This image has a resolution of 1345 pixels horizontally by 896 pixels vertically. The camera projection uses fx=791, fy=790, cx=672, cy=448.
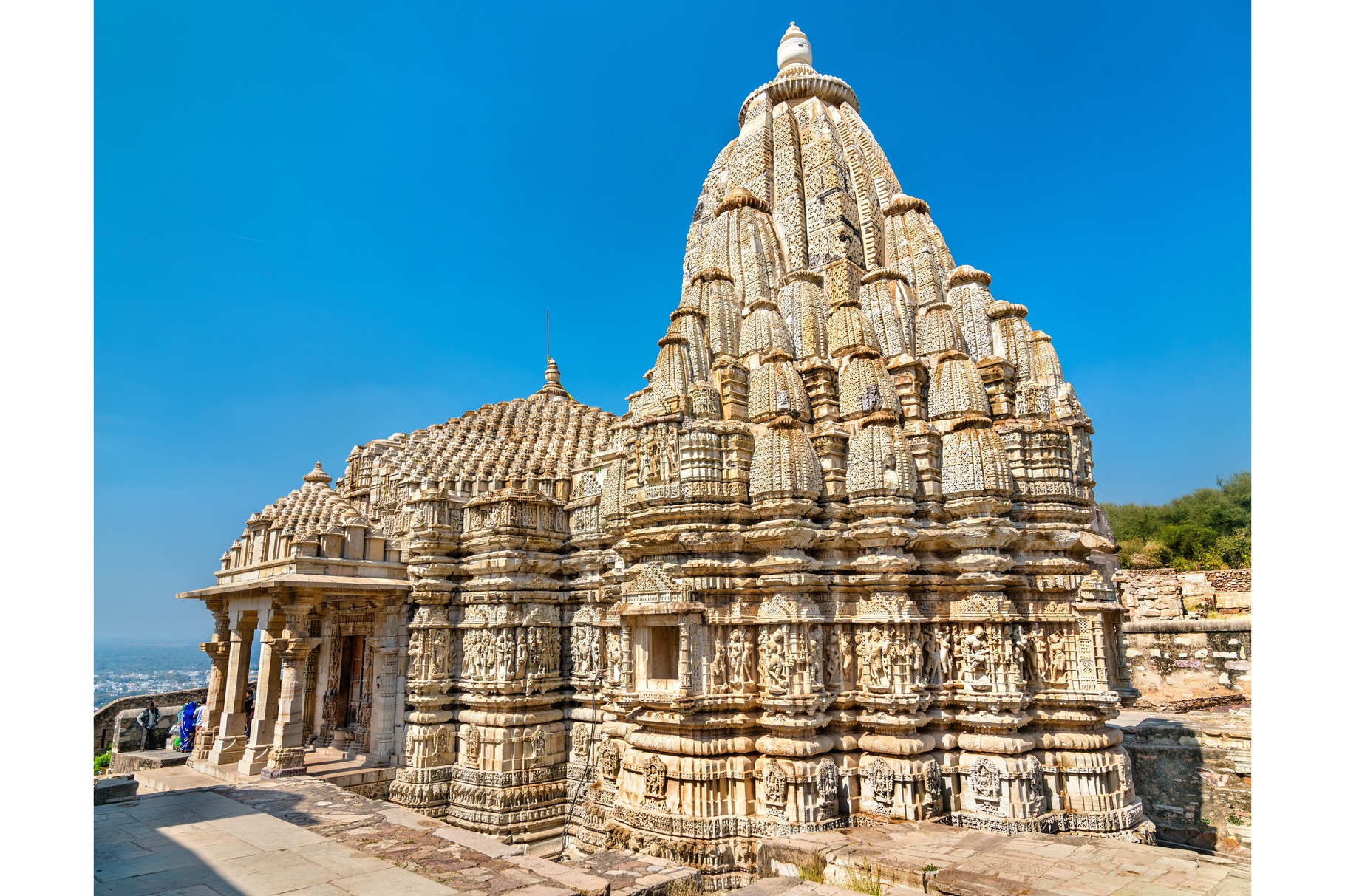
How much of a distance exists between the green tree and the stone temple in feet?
90.7

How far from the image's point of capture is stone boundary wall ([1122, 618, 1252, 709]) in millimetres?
20781

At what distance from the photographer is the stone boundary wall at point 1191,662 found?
20.8m

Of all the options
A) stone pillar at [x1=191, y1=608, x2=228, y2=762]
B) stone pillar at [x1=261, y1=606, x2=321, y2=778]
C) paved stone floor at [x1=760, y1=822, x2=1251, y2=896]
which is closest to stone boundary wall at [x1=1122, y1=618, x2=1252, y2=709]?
paved stone floor at [x1=760, y1=822, x2=1251, y2=896]

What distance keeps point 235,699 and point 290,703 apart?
1.79 m

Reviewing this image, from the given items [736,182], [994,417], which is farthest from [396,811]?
[736,182]

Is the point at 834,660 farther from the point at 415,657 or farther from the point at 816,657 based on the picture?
the point at 415,657

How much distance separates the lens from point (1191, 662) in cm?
2150

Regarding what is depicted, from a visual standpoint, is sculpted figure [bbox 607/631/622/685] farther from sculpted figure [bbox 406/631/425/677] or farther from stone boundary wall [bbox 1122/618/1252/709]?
stone boundary wall [bbox 1122/618/1252/709]

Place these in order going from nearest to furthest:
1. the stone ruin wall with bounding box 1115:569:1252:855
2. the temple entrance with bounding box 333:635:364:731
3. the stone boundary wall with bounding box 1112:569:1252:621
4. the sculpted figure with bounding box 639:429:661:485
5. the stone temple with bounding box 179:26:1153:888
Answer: the stone temple with bounding box 179:26:1153:888 < the sculpted figure with bounding box 639:429:661:485 < the stone ruin wall with bounding box 1115:569:1252:855 < the temple entrance with bounding box 333:635:364:731 < the stone boundary wall with bounding box 1112:569:1252:621

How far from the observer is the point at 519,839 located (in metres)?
16.2

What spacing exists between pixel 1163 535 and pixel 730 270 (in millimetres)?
35576

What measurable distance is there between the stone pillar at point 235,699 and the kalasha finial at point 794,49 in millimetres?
18790

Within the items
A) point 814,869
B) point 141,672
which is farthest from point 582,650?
point 141,672

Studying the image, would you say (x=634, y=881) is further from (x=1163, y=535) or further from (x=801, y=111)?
(x=1163, y=535)
